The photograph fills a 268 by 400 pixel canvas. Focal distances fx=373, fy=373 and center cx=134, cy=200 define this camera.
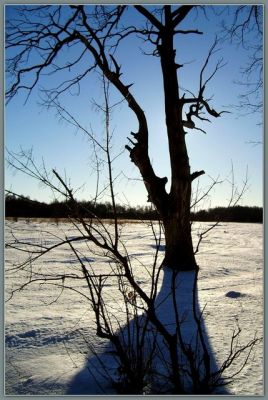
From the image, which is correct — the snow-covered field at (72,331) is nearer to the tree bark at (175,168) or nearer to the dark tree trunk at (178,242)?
the dark tree trunk at (178,242)

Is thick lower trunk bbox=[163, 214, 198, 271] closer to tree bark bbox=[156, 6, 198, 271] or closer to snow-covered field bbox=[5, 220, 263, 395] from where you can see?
tree bark bbox=[156, 6, 198, 271]

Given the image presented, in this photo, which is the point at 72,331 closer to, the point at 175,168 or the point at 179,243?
the point at 179,243

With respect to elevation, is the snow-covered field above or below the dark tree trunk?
A: below

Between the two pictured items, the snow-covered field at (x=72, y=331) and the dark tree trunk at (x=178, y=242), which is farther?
the dark tree trunk at (x=178, y=242)

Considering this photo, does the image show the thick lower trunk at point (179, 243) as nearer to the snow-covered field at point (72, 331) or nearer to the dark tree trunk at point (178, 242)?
the dark tree trunk at point (178, 242)

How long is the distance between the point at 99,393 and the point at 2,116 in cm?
172

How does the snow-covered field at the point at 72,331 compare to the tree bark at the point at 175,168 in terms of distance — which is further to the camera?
the tree bark at the point at 175,168

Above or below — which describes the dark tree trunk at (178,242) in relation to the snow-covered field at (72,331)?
above

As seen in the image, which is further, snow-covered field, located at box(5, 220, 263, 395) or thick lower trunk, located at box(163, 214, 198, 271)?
thick lower trunk, located at box(163, 214, 198, 271)

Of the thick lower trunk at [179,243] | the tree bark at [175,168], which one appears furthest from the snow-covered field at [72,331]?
the tree bark at [175,168]

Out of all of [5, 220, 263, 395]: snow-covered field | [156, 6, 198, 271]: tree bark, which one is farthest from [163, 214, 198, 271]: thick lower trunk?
[5, 220, 263, 395]: snow-covered field

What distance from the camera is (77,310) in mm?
3182

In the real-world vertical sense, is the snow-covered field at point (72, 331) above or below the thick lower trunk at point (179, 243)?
below

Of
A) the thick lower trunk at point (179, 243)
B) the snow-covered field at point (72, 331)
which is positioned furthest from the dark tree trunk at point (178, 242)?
the snow-covered field at point (72, 331)
